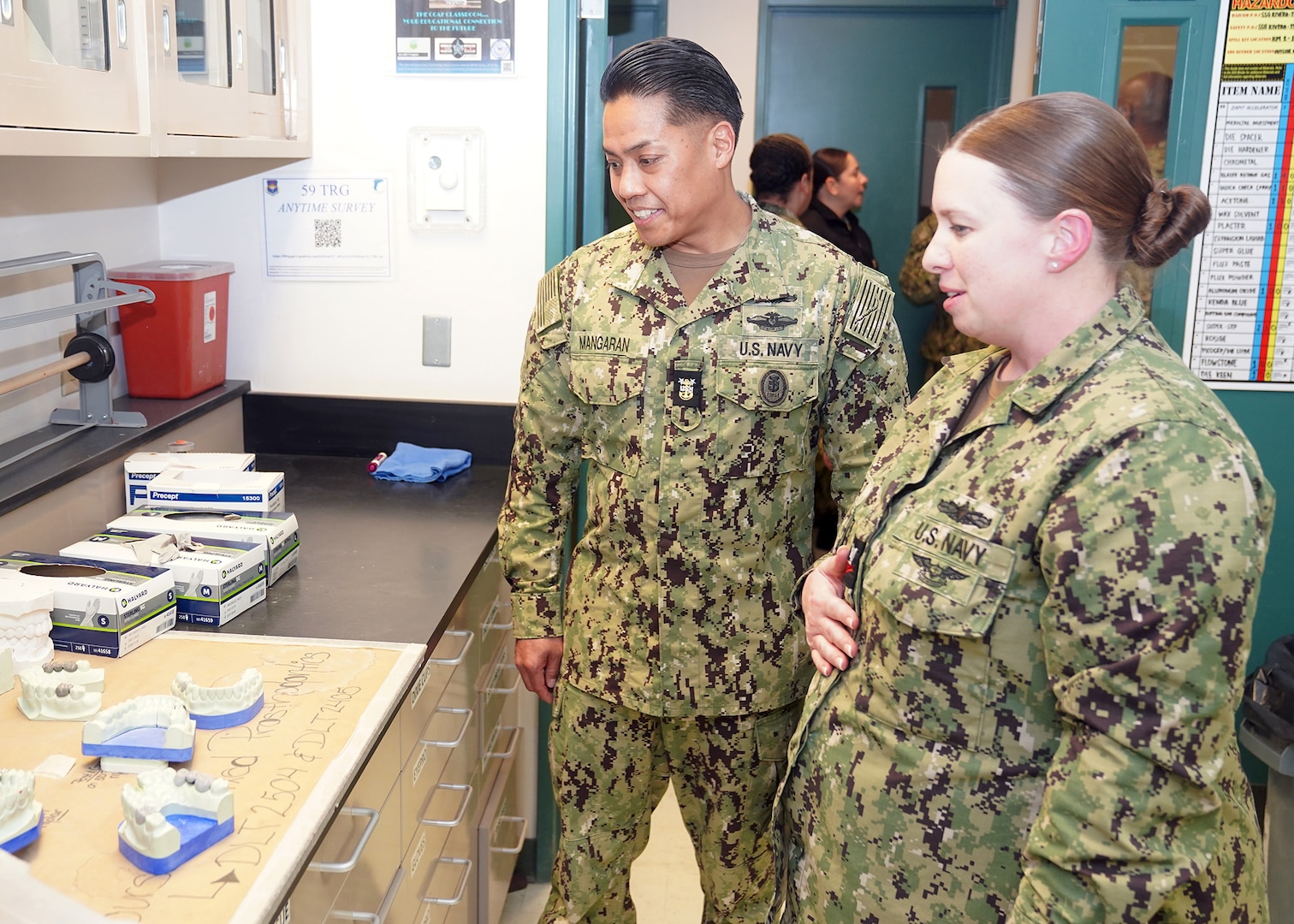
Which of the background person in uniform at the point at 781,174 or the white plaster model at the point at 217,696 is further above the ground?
the background person in uniform at the point at 781,174

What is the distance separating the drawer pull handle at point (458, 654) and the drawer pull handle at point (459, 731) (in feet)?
0.24

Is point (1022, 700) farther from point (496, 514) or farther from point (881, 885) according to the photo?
point (496, 514)

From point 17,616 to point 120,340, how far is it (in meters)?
1.05

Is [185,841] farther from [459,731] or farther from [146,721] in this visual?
[459,731]

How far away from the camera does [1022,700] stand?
1.11 m

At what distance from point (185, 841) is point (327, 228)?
162cm

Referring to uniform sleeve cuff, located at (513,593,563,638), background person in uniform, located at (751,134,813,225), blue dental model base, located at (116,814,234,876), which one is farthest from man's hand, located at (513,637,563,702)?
background person in uniform, located at (751,134,813,225)

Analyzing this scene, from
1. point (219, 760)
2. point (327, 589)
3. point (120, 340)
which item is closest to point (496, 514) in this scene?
point (327, 589)

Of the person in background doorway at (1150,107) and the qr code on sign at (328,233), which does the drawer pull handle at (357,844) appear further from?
the person in background doorway at (1150,107)

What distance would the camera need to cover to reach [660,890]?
2.54 meters

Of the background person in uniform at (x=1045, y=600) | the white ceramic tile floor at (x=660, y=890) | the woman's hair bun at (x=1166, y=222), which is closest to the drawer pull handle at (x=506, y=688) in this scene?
the white ceramic tile floor at (x=660, y=890)

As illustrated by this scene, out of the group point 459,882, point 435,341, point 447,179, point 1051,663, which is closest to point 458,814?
point 459,882

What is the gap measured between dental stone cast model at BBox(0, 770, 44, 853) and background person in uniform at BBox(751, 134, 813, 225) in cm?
293

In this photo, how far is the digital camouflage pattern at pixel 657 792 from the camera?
5.71 ft
